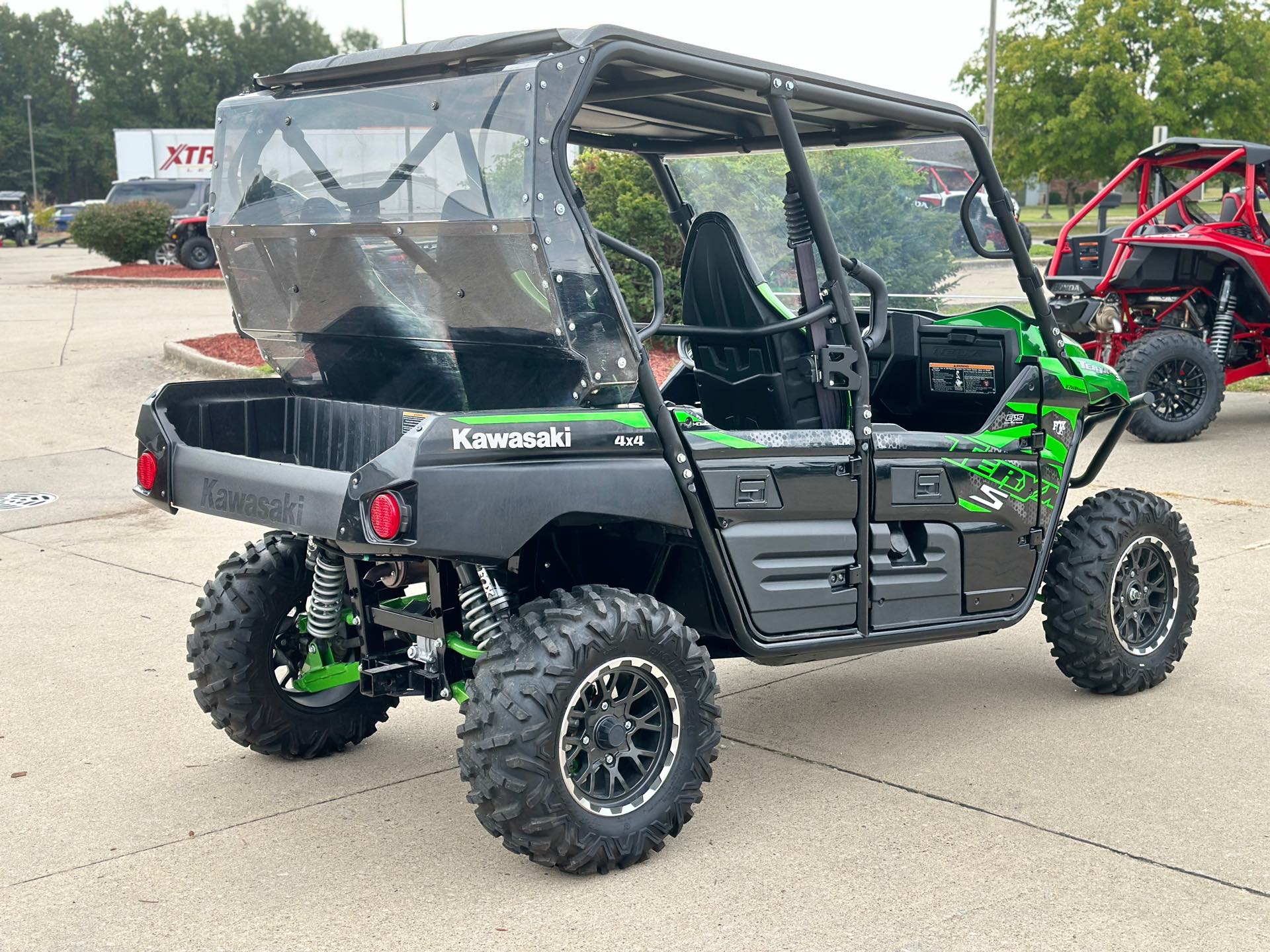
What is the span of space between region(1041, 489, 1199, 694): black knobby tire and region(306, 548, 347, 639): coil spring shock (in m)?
2.43

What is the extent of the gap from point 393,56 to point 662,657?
1718mm

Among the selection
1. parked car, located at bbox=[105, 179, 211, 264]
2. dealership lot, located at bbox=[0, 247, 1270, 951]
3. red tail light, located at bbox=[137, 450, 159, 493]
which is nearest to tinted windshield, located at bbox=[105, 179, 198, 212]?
parked car, located at bbox=[105, 179, 211, 264]

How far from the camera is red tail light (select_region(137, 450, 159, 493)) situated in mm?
4133

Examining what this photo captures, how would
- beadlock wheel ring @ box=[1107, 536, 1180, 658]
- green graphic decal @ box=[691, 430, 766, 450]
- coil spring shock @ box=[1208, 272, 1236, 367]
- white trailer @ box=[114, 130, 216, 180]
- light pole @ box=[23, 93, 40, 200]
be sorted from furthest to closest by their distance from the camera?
light pole @ box=[23, 93, 40, 200] < white trailer @ box=[114, 130, 216, 180] < coil spring shock @ box=[1208, 272, 1236, 367] < beadlock wheel ring @ box=[1107, 536, 1180, 658] < green graphic decal @ box=[691, 430, 766, 450]

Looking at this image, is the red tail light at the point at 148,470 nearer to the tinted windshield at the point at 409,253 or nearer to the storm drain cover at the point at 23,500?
the tinted windshield at the point at 409,253

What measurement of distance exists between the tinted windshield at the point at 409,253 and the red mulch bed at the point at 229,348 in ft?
30.6

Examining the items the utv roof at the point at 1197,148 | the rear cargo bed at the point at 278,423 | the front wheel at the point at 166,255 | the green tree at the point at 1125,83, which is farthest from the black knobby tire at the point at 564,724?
the green tree at the point at 1125,83

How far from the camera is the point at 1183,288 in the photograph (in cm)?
1092

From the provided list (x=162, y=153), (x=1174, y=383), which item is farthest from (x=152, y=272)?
(x=1174, y=383)

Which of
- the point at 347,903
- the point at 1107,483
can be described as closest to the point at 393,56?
the point at 347,903

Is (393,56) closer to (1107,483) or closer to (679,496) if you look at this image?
(679,496)

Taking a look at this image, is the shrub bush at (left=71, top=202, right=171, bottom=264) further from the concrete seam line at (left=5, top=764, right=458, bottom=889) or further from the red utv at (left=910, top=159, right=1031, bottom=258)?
the concrete seam line at (left=5, top=764, right=458, bottom=889)

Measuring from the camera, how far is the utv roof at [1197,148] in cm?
1064

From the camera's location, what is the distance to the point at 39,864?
154 inches
